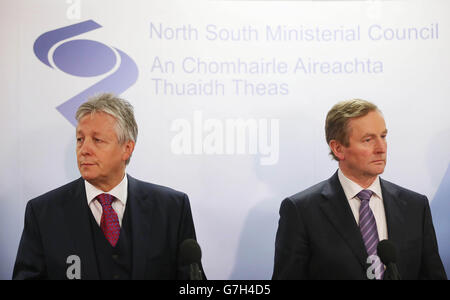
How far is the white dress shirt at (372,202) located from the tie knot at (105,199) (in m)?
1.74

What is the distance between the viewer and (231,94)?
14.5 feet

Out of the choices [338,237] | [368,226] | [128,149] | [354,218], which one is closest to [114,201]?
[128,149]

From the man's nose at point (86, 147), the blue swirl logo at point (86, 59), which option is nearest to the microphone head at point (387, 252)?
the man's nose at point (86, 147)

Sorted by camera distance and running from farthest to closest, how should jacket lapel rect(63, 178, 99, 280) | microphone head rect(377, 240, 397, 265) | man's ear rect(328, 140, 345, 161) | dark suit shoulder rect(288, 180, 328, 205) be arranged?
man's ear rect(328, 140, 345, 161) → dark suit shoulder rect(288, 180, 328, 205) → jacket lapel rect(63, 178, 99, 280) → microphone head rect(377, 240, 397, 265)

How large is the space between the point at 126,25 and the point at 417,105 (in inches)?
95.3

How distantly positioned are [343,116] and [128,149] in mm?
1677

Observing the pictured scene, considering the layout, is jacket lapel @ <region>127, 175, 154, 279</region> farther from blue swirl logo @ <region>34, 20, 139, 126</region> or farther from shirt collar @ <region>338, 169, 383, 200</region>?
shirt collar @ <region>338, 169, 383, 200</region>

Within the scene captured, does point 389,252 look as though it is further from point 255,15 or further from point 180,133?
point 255,15

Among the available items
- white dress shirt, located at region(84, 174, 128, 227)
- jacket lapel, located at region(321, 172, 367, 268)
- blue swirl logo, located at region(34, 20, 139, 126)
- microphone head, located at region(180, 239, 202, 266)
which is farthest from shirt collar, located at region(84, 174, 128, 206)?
jacket lapel, located at region(321, 172, 367, 268)

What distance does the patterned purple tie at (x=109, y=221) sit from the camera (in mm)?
3990

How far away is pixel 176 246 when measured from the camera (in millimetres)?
4102

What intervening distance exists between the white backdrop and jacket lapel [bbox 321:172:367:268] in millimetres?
280

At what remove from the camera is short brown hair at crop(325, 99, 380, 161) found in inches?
167

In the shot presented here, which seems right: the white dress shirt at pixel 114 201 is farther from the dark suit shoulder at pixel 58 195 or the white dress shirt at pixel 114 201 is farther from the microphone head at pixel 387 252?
the microphone head at pixel 387 252
